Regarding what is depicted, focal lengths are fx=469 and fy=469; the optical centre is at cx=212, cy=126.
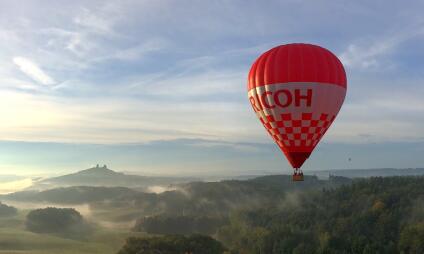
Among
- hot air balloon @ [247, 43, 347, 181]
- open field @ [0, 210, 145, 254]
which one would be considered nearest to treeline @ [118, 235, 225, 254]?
open field @ [0, 210, 145, 254]

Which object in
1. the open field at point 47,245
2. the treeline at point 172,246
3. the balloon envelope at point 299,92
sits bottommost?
the open field at point 47,245

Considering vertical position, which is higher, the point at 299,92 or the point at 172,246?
the point at 299,92

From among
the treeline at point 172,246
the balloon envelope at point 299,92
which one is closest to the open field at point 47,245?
the treeline at point 172,246

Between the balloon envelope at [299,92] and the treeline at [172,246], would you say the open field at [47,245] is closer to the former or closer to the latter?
the treeline at [172,246]

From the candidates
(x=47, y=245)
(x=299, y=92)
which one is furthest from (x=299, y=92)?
(x=47, y=245)

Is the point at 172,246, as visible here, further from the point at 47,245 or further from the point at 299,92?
the point at 47,245

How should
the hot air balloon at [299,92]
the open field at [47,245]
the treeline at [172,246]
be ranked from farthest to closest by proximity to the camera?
the open field at [47,245] → the treeline at [172,246] → the hot air balloon at [299,92]

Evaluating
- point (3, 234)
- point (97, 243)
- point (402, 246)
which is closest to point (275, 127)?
point (402, 246)

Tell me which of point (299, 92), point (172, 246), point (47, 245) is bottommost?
point (47, 245)

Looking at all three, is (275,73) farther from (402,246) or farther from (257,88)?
(402,246)
